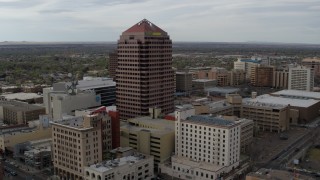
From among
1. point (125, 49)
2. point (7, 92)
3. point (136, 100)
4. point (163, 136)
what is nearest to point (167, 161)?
point (163, 136)

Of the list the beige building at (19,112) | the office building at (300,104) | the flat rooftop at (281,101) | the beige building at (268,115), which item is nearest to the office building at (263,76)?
the office building at (300,104)

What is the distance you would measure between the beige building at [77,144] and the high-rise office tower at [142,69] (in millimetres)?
23812

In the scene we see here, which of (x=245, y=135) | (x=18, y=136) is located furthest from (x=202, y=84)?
(x=18, y=136)

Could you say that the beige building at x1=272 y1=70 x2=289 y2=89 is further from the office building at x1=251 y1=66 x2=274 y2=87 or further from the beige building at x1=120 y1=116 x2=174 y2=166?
the beige building at x1=120 y1=116 x2=174 y2=166

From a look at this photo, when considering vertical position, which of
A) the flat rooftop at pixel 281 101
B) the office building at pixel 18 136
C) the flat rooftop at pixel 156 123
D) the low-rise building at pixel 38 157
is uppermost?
the flat rooftop at pixel 156 123

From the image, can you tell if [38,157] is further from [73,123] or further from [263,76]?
[263,76]

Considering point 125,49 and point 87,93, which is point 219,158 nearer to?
point 125,49

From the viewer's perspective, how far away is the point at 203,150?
2694 inches

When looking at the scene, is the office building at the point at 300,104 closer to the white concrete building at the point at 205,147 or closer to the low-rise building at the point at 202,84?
the white concrete building at the point at 205,147

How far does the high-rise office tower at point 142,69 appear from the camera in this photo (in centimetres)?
9162

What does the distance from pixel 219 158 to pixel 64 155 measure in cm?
2666

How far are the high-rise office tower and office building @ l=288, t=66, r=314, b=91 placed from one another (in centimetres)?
7831

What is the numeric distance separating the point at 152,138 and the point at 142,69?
2337 centimetres

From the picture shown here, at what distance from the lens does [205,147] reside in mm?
68125
